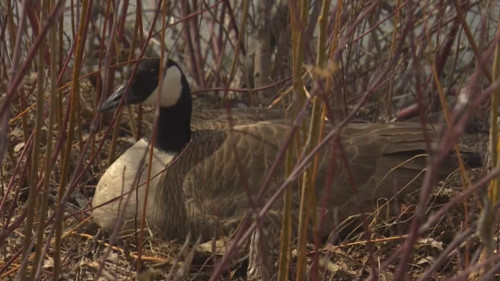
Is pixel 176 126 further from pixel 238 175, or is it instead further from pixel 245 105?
pixel 245 105

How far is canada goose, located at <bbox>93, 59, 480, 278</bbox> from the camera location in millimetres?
3822

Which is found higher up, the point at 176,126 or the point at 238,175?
the point at 176,126

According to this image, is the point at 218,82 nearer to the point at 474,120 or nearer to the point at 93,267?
the point at 474,120

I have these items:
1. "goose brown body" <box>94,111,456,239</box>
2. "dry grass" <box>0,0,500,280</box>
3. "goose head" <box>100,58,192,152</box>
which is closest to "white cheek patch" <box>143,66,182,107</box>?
"goose head" <box>100,58,192,152</box>

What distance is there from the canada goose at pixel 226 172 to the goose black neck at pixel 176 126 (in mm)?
189

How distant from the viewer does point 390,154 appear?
3.98m

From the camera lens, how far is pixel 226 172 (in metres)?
3.91

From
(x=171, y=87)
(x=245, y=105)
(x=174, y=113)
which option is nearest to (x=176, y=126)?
(x=174, y=113)

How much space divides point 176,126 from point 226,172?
1.76 ft

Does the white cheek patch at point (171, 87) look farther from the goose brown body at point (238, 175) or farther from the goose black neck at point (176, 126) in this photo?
the goose brown body at point (238, 175)

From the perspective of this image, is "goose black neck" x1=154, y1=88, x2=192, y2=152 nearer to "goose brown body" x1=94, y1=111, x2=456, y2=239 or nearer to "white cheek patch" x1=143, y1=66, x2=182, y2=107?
"white cheek patch" x1=143, y1=66, x2=182, y2=107

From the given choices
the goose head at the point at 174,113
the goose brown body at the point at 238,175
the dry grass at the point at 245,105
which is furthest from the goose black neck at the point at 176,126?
the goose brown body at the point at 238,175

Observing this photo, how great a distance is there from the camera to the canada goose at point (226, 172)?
382 cm

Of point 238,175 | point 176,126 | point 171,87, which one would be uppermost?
point 171,87
